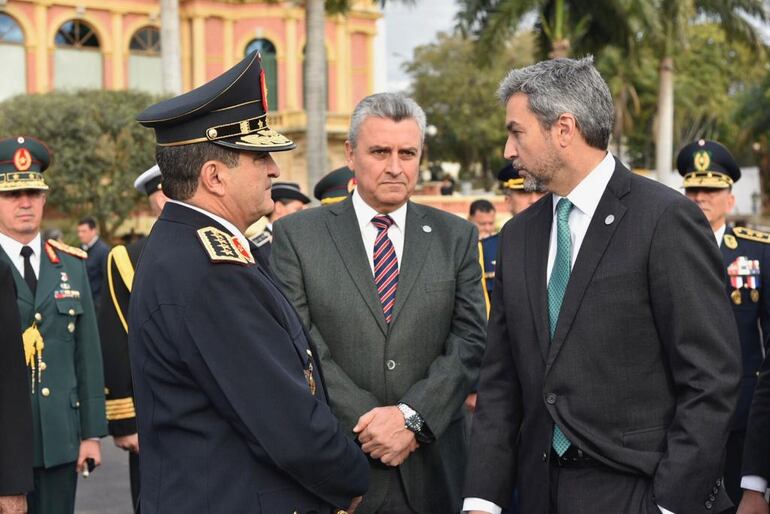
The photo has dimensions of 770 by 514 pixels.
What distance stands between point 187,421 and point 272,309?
38 centimetres

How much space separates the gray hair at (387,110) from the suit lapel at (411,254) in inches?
12.9

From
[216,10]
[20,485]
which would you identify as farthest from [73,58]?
[20,485]

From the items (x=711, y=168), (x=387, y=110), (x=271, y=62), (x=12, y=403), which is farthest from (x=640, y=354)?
(x=271, y=62)

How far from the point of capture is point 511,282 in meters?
3.18

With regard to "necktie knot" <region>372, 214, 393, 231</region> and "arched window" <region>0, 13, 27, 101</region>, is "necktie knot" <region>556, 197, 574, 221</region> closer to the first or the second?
"necktie knot" <region>372, 214, 393, 231</region>

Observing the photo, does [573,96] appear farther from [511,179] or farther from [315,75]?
[315,75]

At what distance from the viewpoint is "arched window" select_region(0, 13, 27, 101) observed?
3662 centimetres

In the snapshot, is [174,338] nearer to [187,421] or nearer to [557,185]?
[187,421]

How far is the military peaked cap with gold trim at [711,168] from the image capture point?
545 centimetres

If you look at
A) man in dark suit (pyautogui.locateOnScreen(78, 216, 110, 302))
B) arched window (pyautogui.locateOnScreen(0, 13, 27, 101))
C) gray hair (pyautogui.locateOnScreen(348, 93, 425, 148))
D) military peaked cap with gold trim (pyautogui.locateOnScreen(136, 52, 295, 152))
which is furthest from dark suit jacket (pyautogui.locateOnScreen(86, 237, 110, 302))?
arched window (pyautogui.locateOnScreen(0, 13, 27, 101))

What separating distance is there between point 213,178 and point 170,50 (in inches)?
793

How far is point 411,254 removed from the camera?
3.82 metres

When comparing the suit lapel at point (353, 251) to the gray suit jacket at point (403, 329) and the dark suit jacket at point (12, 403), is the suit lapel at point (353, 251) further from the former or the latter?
the dark suit jacket at point (12, 403)

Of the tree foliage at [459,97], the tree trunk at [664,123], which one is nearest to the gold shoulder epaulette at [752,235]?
the tree trunk at [664,123]
